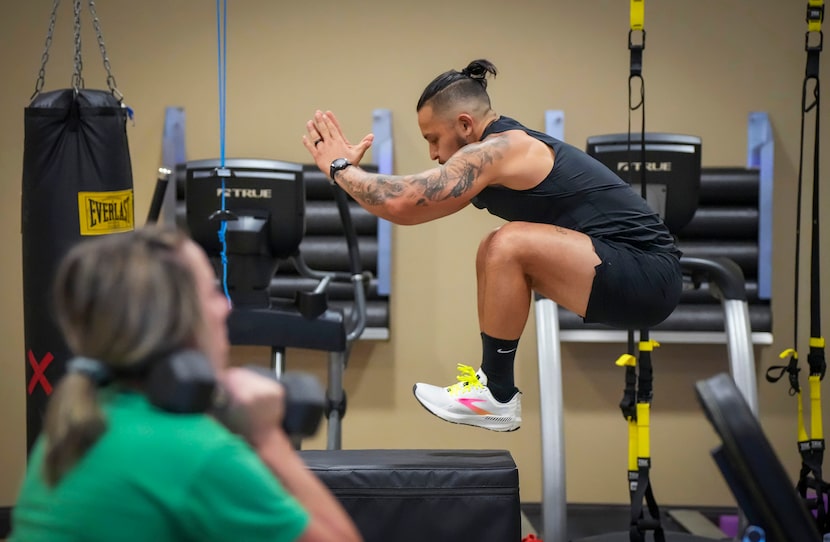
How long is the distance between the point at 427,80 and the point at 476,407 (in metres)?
2.47

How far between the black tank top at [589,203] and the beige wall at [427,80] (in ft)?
6.88

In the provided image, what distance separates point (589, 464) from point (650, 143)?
195 cm

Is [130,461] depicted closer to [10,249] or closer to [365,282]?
[365,282]

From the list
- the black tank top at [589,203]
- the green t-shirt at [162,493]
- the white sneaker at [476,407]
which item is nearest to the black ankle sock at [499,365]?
the white sneaker at [476,407]

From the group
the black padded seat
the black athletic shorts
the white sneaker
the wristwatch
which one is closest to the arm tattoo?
the wristwatch

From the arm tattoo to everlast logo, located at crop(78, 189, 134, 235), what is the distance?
101 cm

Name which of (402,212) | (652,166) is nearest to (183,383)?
(402,212)

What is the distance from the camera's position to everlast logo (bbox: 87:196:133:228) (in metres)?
3.38

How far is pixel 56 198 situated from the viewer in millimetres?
3371

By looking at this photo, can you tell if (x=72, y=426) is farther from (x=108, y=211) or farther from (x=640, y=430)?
(x=640, y=430)

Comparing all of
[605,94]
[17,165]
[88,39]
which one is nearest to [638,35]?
[605,94]

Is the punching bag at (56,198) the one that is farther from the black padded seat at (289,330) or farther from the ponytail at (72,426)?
the ponytail at (72,426)

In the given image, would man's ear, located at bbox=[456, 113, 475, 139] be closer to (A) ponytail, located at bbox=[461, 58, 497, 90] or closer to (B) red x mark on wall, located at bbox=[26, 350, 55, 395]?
(A) ponytail, located at bbox=[461, 58, 497, 90]

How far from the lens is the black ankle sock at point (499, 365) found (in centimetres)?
308
